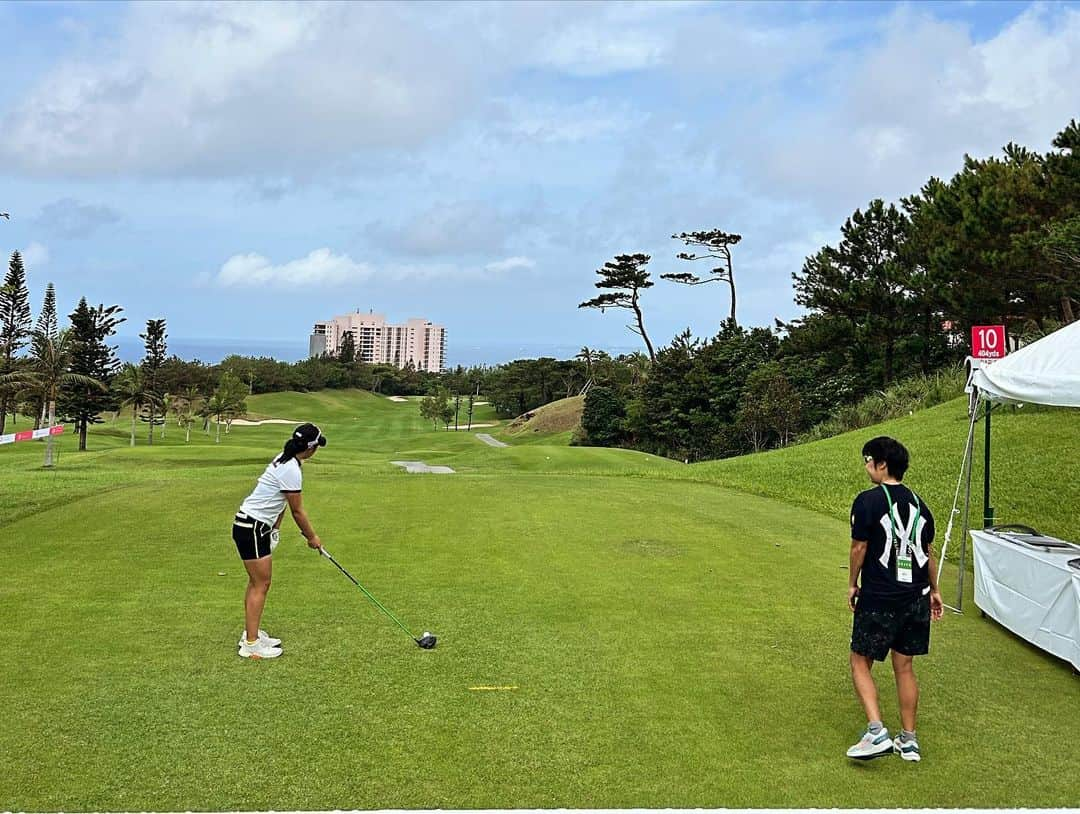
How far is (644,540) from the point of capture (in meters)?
11.2

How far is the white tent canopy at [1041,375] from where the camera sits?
22.4ft

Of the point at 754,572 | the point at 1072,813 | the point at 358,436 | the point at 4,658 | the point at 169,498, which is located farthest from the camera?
the point at 358,436

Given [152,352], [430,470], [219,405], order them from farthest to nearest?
[219,405] < [152,352] < [430,470]

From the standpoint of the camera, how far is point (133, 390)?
4678cm

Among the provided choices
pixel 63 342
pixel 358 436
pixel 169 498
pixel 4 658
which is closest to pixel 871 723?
pixel 4 658

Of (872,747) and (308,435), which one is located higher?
(308,435)

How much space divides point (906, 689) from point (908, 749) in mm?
335

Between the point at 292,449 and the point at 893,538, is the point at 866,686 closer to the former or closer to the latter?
the point at 893,538

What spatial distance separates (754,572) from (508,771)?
5618mm

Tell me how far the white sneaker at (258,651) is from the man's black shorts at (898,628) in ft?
13.2

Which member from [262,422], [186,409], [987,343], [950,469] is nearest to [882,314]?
[950,469]

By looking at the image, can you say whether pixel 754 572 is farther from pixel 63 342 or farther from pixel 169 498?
pixel 63 342

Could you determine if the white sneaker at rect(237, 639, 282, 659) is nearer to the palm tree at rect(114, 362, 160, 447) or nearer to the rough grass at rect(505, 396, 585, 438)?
the palm tree at rect(114, 362, 160, 447)

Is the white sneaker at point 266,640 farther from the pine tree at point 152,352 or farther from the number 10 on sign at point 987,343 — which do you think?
the pine tree at point 152,352
